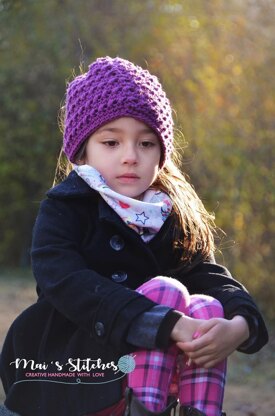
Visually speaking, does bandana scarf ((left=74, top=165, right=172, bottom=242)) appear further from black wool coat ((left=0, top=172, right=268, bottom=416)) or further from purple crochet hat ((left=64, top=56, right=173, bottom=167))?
purple crochet hat ((left=64, top=56, right=173, bottom=167))

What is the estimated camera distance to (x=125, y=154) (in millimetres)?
2982

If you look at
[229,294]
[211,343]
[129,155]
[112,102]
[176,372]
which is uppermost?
[112,102]

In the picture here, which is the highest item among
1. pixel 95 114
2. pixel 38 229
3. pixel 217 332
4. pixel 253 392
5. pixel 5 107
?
pixel 5 107

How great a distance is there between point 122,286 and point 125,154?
0.50m

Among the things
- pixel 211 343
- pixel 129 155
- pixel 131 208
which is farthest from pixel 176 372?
pixel 129 155

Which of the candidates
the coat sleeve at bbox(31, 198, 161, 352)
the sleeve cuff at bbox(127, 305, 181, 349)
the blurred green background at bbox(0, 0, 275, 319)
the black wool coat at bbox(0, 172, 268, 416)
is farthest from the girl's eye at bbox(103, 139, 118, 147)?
the blurred green background at bbox(0, 0, 275, 319)

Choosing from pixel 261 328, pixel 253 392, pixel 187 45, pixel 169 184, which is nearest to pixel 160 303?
pixel 261 328

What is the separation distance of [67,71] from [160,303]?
534 centimetres

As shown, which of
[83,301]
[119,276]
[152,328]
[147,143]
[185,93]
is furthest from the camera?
[185,93]

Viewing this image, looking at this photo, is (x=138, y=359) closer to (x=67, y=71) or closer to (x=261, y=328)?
(x=261, y=328)

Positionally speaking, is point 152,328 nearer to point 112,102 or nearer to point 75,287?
point 75,287

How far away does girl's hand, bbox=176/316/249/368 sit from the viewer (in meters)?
2.60

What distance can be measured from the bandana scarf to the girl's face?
46mm

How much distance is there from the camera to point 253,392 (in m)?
5.02
